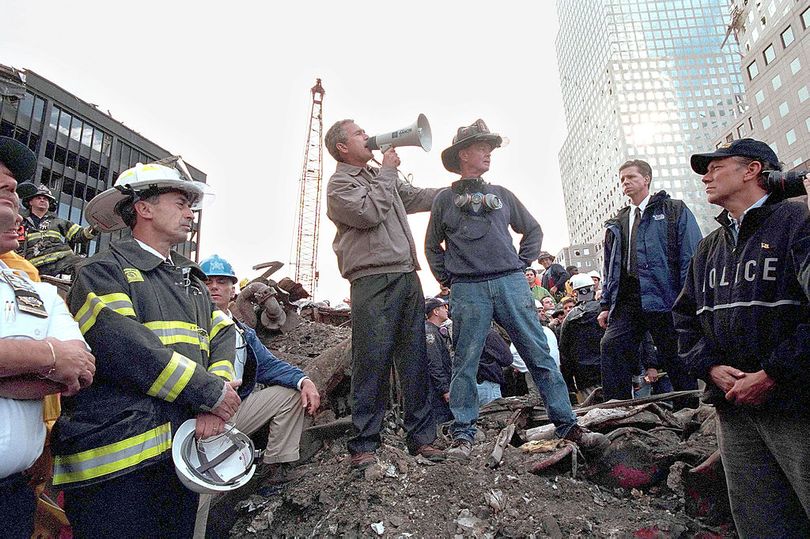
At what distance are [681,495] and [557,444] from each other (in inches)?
31.2

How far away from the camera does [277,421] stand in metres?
3.39

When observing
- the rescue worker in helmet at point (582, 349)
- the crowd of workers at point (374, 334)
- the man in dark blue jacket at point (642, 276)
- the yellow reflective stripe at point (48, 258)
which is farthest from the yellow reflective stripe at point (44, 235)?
the rescue worker in helmet at point (582, 349)

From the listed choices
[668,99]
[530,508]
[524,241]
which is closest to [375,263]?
[524,241]

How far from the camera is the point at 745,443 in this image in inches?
85.7

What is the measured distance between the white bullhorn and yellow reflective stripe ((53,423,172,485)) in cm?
247

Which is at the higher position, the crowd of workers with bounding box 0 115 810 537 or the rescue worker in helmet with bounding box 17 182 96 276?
the rescue worker in helmet with bounding box 17 182 96 276

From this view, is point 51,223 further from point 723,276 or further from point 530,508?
point 723,276

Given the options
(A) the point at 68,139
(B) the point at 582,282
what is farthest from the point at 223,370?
(A) the point at 68,139

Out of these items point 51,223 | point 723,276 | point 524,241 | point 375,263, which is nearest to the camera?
point 723,276

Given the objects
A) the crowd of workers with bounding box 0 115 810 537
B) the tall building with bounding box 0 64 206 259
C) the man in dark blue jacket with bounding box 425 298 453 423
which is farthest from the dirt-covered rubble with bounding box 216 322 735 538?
the tall building with bounding box 0 64 206 259

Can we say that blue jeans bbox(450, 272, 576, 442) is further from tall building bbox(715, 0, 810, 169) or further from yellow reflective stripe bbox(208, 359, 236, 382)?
tall building bbox(715, 0, 810, 169)

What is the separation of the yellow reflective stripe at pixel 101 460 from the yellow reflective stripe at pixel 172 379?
0.55 feet

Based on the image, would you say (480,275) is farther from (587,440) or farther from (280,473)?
(280,473)

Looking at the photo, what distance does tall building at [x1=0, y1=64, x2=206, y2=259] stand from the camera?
26422 millimetres
